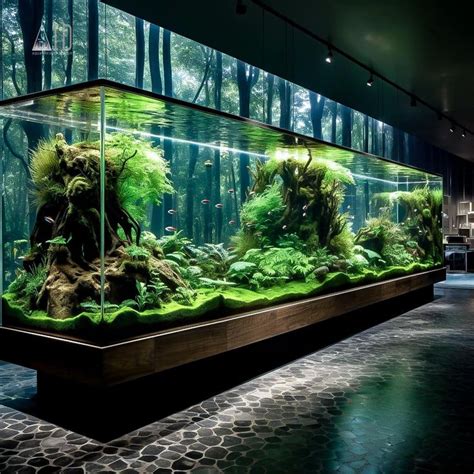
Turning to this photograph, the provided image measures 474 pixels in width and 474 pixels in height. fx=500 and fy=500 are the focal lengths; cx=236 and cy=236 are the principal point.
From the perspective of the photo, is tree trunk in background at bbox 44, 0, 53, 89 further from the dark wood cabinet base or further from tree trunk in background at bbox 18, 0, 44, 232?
the dark wood cabinet base

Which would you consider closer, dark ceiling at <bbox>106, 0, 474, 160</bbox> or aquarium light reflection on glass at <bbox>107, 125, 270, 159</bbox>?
aquarium light reflection on glass at <bbox>107, 125, 270, 159</bbox>

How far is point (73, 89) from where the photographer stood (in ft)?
10.2

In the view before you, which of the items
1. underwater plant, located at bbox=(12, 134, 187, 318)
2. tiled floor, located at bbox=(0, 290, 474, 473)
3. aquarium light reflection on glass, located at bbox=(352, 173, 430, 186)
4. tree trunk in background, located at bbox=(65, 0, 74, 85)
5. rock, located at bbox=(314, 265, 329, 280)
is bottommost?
tiled floor, located at bbox=(0, 290, 474, 473)

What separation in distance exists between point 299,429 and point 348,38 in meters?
4.67

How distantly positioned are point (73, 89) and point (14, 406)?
2.30m

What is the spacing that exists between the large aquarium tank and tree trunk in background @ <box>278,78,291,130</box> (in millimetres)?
2830

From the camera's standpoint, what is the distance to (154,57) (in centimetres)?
646

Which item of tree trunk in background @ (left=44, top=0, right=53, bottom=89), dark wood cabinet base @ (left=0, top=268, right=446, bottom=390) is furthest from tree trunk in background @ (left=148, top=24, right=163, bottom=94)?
dark wood cabinet base @ (left=0, top=268, right=446, bottom=390)

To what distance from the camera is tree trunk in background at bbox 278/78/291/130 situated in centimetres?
863

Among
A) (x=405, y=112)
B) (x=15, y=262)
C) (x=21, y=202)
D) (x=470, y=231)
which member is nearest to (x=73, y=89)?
(x=21, y=202)

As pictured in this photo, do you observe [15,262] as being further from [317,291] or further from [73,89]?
[317,291]

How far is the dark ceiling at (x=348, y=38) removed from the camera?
16.8 feet

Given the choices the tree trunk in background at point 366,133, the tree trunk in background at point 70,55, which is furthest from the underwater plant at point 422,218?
the tree trunk in background at point 70,55

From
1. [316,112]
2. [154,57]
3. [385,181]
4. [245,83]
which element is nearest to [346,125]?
[316,112]
